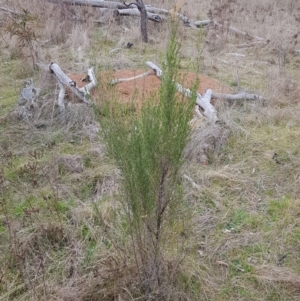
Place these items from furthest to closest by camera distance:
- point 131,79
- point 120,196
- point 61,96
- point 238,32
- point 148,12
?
1. point 148,12
2. point 238,32
3. point 131,79
4. point 61,96
5. point 120,196

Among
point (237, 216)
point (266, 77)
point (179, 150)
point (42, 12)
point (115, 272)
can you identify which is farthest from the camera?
point (42, 12)

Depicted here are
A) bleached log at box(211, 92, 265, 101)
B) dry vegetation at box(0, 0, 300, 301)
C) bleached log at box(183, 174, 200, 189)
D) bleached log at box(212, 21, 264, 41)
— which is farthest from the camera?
bleached log at box(212, 21, 264, 41)

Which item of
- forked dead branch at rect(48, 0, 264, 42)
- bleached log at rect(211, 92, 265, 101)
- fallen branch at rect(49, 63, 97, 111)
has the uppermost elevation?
forked dead branch at rect(48, 0, 264, 42)

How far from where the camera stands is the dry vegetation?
2684mm

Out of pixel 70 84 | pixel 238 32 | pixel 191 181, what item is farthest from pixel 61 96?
pixel 238 32

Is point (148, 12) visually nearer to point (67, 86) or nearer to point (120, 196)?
point (67, 86)

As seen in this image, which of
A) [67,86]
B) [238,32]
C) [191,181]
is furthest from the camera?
[238,32]

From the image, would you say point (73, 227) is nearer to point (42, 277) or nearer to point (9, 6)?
point (42, 277)

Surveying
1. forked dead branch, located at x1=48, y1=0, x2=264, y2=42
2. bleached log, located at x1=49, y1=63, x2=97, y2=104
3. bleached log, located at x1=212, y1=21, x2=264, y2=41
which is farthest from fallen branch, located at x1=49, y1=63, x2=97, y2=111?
bleached log, located at x1=212, y1=21, x2=264, y2=41

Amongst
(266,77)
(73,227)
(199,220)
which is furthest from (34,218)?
(266,77)

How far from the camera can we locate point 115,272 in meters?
2.57

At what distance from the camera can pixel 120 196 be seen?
95.8 inches

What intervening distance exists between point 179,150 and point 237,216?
153 cm

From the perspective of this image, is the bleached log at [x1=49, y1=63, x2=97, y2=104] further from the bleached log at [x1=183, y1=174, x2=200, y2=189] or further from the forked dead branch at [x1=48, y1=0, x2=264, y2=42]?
the forked dead branch at [x1=48, y1=0, x2=264, y2=42]
